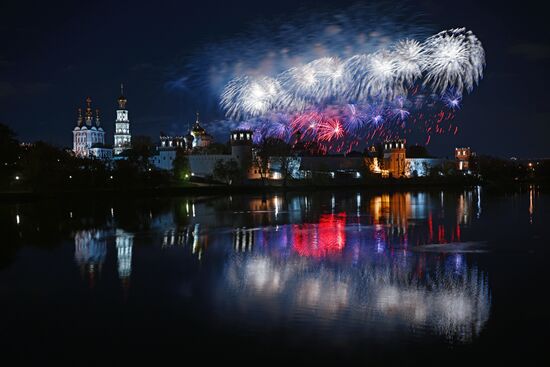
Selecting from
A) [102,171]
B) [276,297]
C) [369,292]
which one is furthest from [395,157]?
[276,297]

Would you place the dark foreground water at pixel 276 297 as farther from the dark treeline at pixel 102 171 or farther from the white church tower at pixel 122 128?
the white church tower at pixel 122 128

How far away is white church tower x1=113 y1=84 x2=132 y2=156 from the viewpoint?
8129cm

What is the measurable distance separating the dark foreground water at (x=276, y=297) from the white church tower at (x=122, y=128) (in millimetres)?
65483

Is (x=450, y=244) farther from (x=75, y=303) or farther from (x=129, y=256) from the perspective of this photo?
(x=75, y=303)

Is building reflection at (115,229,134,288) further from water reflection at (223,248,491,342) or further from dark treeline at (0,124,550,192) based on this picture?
dark treeline at (0,124,550,192)

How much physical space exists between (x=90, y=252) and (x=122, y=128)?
71.4m

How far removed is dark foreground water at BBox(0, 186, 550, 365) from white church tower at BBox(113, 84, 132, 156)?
65483mm

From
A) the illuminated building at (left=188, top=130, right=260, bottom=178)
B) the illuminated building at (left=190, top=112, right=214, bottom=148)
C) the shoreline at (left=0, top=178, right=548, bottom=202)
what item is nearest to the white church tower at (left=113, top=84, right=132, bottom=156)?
the illuminated building at (left=190, top=112, right=214, bottom=148)

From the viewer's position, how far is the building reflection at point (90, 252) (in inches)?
442

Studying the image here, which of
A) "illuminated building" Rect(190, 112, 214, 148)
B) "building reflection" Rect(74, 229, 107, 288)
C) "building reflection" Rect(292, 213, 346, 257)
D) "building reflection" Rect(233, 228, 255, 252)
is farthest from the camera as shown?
"illuminated building" Rect(190, 112, 214, 148)

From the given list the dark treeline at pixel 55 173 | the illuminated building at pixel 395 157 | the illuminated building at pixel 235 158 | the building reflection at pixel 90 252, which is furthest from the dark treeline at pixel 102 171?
the building reflection at pixel 90 252

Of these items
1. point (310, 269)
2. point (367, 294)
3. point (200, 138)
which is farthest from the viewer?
point (200, 138)

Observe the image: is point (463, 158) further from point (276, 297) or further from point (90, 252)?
point (276, 297)

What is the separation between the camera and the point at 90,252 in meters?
13.8
